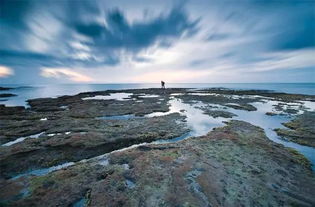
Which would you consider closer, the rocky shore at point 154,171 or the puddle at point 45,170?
the rocky shore at point 154,171

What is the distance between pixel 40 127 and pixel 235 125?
20922 mm

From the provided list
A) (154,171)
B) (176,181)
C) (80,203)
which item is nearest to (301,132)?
(176,181)

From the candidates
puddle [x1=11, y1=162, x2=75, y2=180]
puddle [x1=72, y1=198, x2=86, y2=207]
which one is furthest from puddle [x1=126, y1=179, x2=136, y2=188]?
puddle [x1=11, y1=162, x2=75, y2=180]

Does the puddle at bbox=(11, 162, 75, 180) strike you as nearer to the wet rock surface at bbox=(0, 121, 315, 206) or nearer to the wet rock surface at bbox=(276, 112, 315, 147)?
the wet rock surface at bbox=(0, 121, 315, 206)

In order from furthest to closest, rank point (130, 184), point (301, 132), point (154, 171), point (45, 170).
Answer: point (301, 132)
point (45, 170)
point (154, 171)
point (130, 184)

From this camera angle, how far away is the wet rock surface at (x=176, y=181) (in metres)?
6.20

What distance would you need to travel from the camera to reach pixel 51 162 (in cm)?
938

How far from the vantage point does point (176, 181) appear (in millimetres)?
7234

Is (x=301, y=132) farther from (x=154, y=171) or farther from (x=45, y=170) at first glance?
(x=45, y=170)

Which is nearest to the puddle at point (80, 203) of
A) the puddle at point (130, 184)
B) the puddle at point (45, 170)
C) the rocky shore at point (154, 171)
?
the rocky shore at point (154, 171)

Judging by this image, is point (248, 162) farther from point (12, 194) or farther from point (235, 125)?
point (12, 194)

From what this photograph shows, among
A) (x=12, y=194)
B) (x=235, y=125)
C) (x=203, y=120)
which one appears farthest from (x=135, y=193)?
(x=203, y=120)

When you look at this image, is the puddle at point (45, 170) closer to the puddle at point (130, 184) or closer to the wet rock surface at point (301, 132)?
the puddle at point (130, 184)

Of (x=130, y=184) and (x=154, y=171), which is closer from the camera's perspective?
(x=130, y=184)
